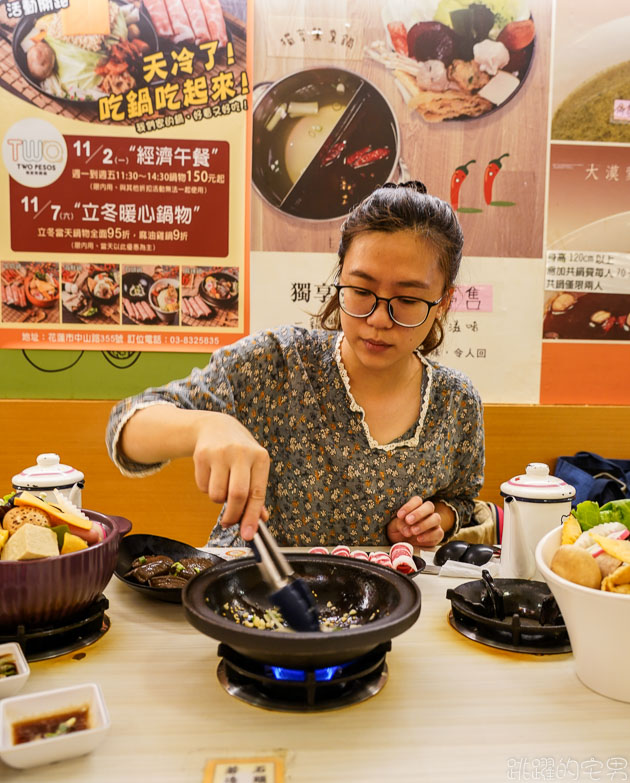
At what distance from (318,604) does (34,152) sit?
2.50 meters

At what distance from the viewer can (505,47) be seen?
2.94 m

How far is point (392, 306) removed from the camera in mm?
1704

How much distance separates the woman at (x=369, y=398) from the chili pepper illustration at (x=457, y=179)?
115 centimetres

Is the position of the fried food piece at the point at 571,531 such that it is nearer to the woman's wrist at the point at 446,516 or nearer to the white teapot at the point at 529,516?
the white teapot at the point at 529,516

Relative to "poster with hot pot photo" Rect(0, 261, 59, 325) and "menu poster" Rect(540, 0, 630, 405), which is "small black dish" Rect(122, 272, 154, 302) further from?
"menu poster" Rect(540, 0, 630, 405)

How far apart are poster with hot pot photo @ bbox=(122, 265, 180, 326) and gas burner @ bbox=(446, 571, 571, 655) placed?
2.09 meters

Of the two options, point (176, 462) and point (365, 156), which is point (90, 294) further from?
point (365, 156)

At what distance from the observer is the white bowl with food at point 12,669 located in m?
0.88

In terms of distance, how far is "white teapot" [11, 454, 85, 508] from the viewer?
1.53 meters

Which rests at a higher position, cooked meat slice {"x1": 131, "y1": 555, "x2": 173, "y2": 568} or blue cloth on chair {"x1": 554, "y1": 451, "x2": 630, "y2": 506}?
cooked meat slice {"x1": 131, "y1": 555, "x2": 173, "y2": 568}

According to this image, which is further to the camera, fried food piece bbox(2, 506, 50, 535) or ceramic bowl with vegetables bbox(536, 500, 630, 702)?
fried food piece bbox(2, 506, 50, 535)

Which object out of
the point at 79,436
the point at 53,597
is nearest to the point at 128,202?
the point at 79,436

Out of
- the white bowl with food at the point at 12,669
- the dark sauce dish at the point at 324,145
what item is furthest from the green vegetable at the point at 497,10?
the white bowl with food at the point at 12,669

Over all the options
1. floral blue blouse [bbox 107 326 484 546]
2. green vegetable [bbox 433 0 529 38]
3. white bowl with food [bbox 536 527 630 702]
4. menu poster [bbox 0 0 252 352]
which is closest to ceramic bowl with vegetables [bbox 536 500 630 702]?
white bowl with food [bbox 536 527 630 702]
